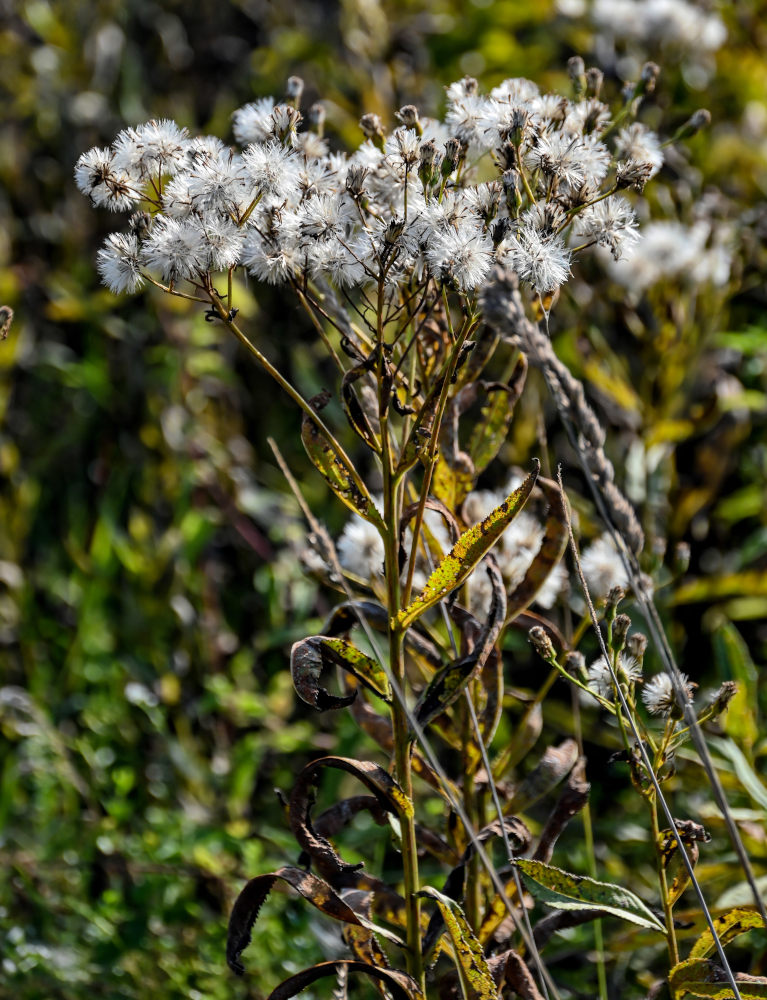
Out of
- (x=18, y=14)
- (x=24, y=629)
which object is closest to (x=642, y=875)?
(x=24, y=629)

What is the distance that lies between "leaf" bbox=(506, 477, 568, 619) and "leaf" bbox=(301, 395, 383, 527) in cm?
22

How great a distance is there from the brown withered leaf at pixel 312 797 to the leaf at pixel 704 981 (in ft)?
0.94

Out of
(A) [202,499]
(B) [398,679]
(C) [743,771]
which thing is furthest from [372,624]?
(A) [202,499]

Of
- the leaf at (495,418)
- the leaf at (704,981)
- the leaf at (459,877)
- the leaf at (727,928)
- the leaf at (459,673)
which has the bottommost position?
the leaf at (704,981)

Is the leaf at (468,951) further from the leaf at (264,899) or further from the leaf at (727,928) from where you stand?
the leaf at (727,928)

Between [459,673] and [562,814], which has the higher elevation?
[459,673]

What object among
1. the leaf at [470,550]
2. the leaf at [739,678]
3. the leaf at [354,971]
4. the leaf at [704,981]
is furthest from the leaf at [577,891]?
the leaf at [739,678]

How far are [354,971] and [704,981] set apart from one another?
0.32 metres

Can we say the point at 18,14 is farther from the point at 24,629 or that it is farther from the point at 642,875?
the point at 642,875

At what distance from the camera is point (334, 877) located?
101 cm

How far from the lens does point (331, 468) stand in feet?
3.09

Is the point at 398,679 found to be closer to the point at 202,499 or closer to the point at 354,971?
the point at 354,971

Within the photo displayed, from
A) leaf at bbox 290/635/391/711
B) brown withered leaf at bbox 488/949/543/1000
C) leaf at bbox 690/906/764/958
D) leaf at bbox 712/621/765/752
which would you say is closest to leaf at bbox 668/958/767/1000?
leaf at bbox 690/906/764/958

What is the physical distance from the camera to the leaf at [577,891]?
3.01 ft
